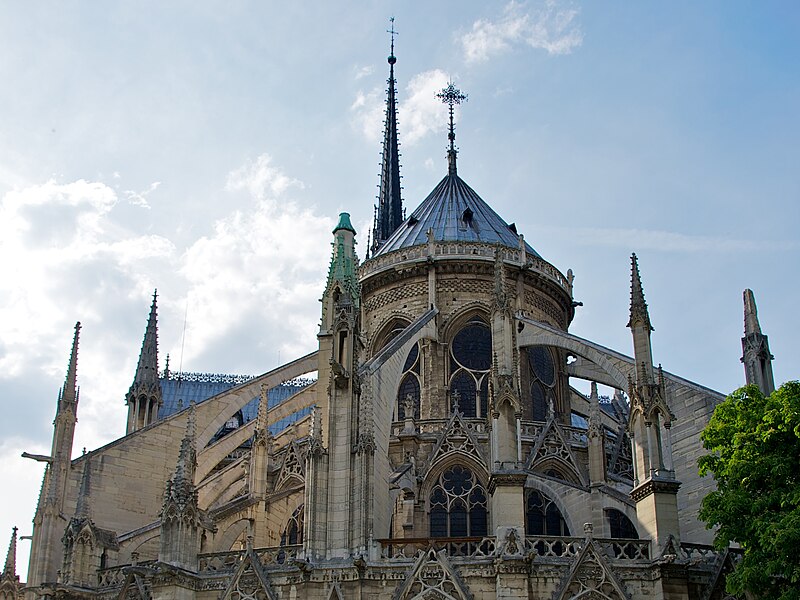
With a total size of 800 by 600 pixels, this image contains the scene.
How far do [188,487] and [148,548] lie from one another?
3.99 meters

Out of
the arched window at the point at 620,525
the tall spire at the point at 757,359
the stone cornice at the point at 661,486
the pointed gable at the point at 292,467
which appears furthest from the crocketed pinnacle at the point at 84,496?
the tall spire at the point at 757,359

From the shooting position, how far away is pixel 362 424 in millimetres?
23266

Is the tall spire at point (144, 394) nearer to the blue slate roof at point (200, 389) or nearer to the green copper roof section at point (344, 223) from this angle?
the blue slate roof at point (200, 389)

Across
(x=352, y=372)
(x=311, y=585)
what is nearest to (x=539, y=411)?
(x=352, y=372)

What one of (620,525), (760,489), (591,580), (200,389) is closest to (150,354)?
(200,389)

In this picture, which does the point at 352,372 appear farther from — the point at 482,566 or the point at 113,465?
the point at 113,465

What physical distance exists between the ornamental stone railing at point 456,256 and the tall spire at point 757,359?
9.67m

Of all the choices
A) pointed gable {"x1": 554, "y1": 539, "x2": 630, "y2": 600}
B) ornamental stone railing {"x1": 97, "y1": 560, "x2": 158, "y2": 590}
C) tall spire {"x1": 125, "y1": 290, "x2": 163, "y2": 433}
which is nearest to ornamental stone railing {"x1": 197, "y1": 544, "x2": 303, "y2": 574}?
ornamental stone railing {"x1": 97, "y1": 560, "x2": 158, "y2": 590}

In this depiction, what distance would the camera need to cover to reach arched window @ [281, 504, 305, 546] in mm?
27078

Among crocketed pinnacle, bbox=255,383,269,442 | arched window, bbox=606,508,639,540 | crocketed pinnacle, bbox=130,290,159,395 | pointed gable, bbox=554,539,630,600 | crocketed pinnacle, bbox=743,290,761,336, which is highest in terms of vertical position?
crocketed pinnacle, bbox=130,290,159,395

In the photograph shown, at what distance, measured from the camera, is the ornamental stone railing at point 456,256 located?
1303 inches

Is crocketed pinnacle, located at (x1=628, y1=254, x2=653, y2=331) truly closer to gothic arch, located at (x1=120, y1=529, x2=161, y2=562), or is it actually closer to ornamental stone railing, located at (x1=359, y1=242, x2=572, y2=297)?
ornamental stone railing, located at (x1=359, y1=242, x2=572, y2=297)

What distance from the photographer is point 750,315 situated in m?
25.2

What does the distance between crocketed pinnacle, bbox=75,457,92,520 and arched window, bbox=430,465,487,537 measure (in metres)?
8.85
